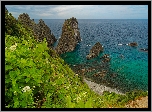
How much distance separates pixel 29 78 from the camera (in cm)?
519

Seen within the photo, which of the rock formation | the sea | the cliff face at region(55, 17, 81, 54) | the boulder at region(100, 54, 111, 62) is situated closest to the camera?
the sea

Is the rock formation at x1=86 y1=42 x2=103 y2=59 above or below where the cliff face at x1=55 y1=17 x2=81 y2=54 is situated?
below

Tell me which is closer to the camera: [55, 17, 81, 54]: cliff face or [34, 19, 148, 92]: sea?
[34, 19, 148, 92]: sea

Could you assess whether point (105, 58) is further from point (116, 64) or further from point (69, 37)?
point (69, 37)

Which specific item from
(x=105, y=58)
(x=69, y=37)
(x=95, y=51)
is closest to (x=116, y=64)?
(x=105, y=58)

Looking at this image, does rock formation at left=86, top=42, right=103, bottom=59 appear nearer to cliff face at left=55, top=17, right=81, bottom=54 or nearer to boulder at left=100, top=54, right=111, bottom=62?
boulder at left=100, top=54, right=111, bottom=62

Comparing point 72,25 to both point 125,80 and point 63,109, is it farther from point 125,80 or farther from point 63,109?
point 63,109

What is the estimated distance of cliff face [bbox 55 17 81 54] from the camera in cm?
6769

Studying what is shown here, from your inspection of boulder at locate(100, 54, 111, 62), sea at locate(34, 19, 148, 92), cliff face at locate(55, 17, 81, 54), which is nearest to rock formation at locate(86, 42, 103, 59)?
sea at locate(34, 19, 148, 92)

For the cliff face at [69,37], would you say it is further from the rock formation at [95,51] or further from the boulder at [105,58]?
the boulder at [105,58]

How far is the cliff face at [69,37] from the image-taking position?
67688 mm

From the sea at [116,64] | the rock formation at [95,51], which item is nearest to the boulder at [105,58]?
the sea at [116,64]

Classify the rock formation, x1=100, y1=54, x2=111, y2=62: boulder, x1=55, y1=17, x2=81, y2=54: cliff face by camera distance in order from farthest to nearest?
x1=55, y1=17, x2=81, y2=54: cliff face < the rock formation < x1=100, y1=54, x2=111, y2=62: boulder

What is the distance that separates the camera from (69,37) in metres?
73.0
